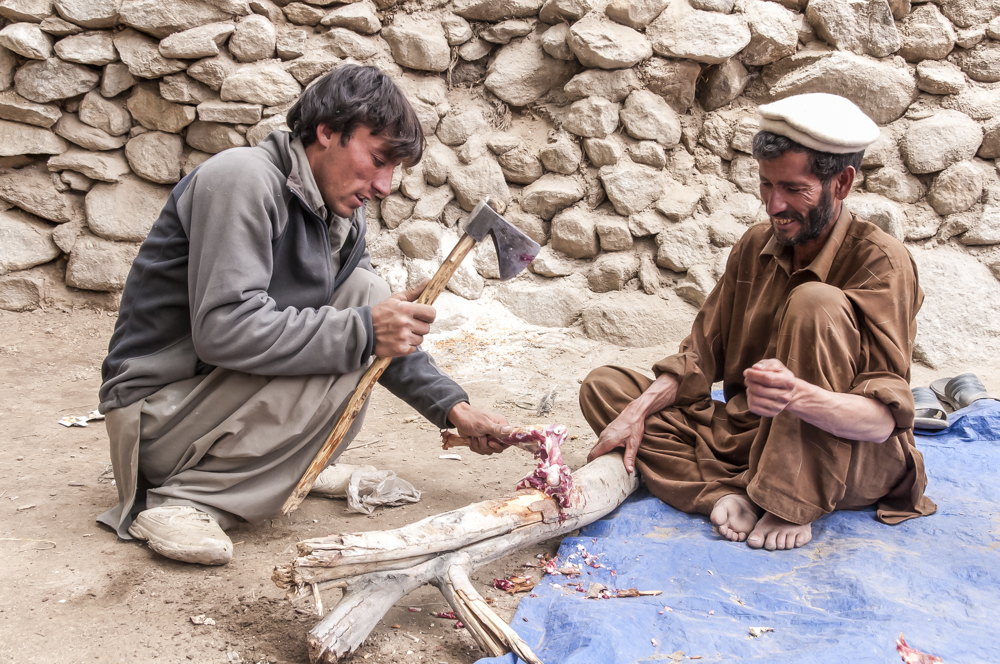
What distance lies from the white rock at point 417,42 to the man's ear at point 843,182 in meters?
3.03

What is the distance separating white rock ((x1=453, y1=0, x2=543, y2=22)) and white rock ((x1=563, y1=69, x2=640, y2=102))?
537mm

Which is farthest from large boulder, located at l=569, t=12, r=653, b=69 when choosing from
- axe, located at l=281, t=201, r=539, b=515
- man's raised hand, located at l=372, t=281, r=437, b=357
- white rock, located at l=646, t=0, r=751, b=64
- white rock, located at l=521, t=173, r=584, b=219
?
man's raised hand, located at l=372, t=281, r=437, b=357

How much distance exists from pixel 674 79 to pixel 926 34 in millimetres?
1513

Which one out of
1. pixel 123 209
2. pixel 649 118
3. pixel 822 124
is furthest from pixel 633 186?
pixel 123 209

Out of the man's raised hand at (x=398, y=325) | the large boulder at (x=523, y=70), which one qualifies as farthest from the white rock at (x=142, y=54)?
the man's raised hand at (x=398, y=325)

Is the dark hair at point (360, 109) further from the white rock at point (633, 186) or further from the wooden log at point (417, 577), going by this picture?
the white rock at point (633, 186)

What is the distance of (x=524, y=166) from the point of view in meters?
4.84

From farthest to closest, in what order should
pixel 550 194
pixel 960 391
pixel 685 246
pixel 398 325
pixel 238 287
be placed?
1. pixel 550 194
2. pixel 685 246
3. pixel 960 391
4. pixel 398 325
5. pixel 238 287

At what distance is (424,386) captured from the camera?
8.52ft

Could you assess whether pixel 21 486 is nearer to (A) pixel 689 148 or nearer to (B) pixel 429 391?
(B) pixel 429 391

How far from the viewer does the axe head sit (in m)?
2.42

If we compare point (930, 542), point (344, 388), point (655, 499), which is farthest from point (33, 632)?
point (930, 542)

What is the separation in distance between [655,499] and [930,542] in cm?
86

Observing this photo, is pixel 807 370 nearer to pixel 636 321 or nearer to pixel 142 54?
pixel 636 321
